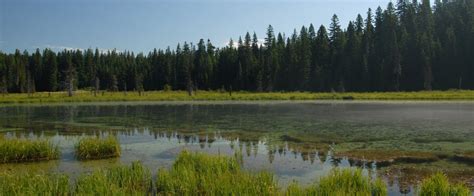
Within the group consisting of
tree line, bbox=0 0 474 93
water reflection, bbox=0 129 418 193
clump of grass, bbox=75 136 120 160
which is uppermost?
tree line, bbox=0 0 474 93

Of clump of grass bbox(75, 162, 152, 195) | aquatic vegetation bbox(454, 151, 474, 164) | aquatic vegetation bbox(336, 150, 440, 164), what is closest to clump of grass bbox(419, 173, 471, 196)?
clump of grass bbox(75, 162, 152, 195)

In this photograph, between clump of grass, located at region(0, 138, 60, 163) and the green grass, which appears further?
clump of grass, located at region(0, 138, 60, 163)

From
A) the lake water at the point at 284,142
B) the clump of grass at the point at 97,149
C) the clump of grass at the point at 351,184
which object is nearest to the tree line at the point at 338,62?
the lake water at the point at 284,142

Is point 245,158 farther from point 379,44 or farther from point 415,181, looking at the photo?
point 379,44

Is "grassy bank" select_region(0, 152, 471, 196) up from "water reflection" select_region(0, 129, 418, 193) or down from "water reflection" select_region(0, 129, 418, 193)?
up

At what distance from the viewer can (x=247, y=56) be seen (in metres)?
124

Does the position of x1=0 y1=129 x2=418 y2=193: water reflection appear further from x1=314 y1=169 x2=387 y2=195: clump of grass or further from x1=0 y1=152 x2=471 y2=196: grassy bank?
x1=0 y1=152 x2=471 y2=196: grassy bank

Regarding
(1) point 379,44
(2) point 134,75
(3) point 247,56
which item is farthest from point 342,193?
(2) point 134,75

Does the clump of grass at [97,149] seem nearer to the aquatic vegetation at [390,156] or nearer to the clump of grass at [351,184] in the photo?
the aquatic vegetation at [390,156]

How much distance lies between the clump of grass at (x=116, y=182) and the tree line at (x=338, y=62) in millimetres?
79185

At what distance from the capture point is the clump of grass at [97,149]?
18562 millimetres

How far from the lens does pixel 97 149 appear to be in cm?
1867

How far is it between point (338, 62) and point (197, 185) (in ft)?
314

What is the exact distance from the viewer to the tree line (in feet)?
300
